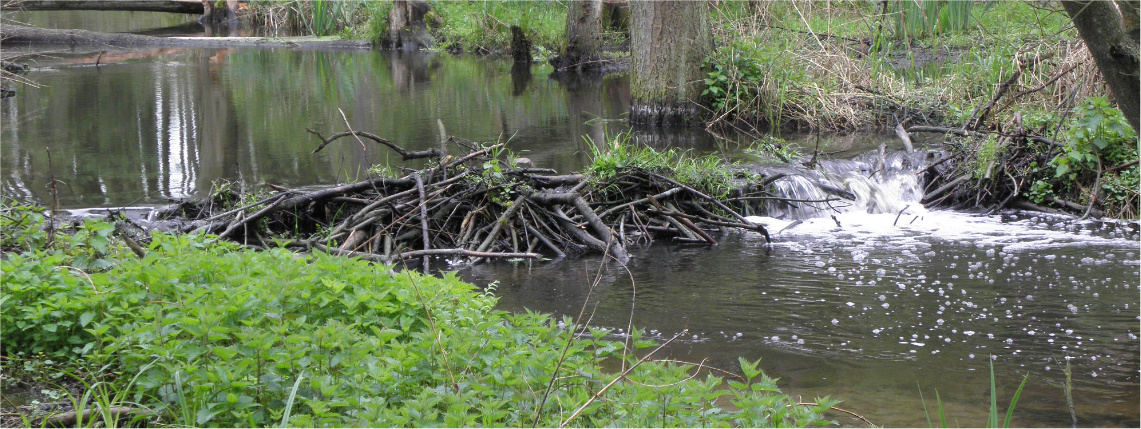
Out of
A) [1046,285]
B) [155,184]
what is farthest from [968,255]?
[155,184]

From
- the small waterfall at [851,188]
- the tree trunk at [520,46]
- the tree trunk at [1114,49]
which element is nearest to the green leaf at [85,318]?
the tree trunk at [1114,49]

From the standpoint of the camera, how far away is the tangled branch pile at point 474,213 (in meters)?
6.31

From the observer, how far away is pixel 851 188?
8.35 metres

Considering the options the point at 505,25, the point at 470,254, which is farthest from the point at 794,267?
the point at 505,25

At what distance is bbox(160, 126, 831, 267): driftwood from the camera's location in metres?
6.31

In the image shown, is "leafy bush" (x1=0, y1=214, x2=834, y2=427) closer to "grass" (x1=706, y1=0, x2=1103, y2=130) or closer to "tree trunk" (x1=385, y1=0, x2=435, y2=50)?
"grass" (x1=706, y1=0, x2=1103, y2=130)

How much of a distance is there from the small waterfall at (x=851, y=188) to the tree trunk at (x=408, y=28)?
55.3 feet

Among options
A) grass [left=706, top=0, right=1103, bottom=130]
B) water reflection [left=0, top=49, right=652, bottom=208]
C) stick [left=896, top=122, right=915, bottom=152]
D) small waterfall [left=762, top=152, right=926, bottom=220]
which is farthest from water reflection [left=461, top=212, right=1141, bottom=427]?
grass [left=706, top=0, right=1103, bottom=130]

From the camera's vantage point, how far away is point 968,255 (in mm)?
6543

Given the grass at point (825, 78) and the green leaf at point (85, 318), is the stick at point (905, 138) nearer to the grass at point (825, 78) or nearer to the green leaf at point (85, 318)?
the grass at point (825, 78)

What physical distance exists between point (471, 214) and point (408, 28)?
18534mm

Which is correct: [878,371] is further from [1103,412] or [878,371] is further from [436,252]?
[436,252]

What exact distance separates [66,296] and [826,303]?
395cm

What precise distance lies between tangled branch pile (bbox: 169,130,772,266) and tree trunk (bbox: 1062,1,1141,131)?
3877 mm
